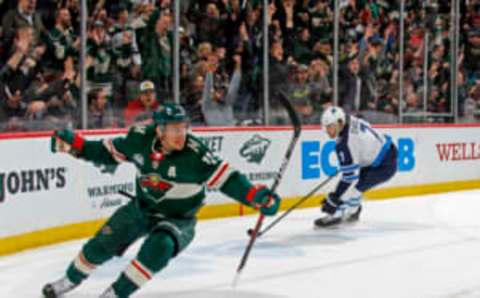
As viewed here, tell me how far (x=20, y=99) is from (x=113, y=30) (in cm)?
136

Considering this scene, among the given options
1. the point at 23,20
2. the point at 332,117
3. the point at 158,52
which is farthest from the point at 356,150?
the point at 23,20

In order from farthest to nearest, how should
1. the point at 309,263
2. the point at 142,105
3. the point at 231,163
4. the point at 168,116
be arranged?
1. the point at 231,163
2. the point at 142,105
3. the point at 309,263
4. the point at 168,116

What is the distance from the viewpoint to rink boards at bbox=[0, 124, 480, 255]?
20.8ft

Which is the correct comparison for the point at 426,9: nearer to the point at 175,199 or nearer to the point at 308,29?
the point at 308,29

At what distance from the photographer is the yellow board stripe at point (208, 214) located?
6.34 metres

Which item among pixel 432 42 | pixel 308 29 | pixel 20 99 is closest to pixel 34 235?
pixel 20 99

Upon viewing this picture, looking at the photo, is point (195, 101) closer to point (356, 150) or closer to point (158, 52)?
point (158, 52)

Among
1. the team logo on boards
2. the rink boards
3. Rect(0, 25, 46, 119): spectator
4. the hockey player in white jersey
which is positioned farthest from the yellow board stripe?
the hockey player in white jersey

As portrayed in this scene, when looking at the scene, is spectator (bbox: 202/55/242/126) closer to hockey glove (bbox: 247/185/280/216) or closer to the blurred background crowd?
the blurred background crowd

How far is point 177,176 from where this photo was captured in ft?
14.1

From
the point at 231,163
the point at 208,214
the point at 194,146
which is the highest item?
the point at 194,146

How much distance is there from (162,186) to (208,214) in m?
4.09

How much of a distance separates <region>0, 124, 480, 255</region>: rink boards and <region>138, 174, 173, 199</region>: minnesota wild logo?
2146mm

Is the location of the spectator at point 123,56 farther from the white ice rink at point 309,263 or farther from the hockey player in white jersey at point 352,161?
the hockey player in white jersey at point 352,161
